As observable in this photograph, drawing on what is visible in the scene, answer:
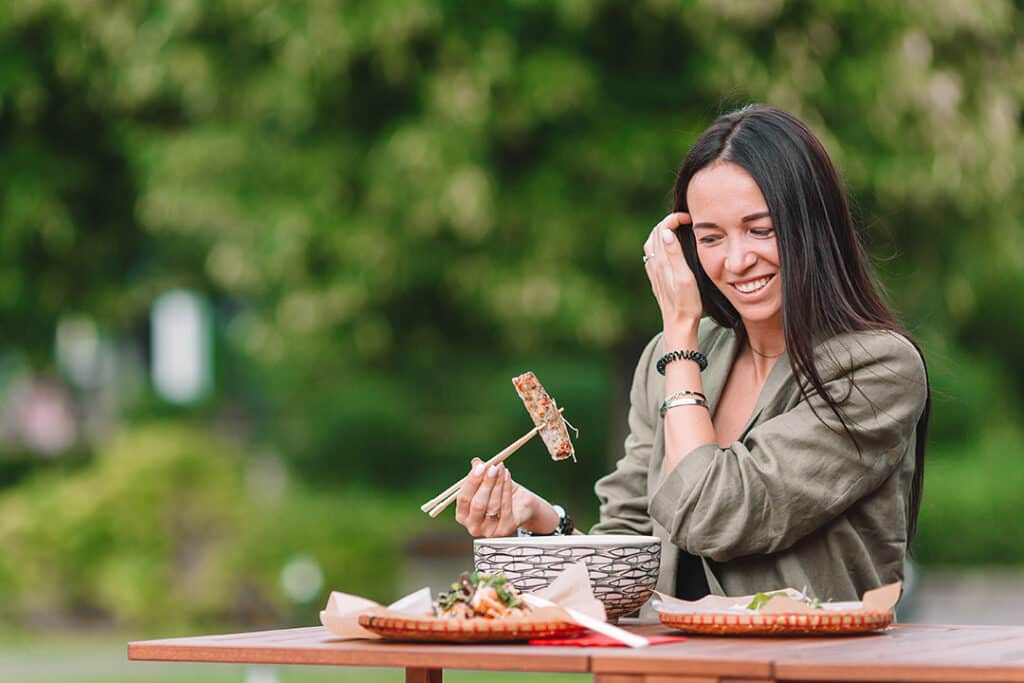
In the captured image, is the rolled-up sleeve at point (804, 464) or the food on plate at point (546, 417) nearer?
the rolled-up sleeve at point (804, 464)

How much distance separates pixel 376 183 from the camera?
8992 mm

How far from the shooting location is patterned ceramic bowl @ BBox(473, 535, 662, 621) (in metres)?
2.75

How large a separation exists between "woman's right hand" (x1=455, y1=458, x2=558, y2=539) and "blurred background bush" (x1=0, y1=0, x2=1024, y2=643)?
440cm

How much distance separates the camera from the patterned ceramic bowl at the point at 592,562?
2750mm

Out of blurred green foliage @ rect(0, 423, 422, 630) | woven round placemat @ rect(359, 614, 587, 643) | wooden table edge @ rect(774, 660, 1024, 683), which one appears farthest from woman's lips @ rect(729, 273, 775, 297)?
blurred green foliage @ rect(0, 423, 422, 630)

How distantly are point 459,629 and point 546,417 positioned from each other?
704 mm

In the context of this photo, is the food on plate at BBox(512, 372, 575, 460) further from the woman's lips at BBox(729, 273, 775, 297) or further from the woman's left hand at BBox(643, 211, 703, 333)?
the woman's lips at BBox(729, 273, 775, 297)

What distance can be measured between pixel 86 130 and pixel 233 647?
8.99m

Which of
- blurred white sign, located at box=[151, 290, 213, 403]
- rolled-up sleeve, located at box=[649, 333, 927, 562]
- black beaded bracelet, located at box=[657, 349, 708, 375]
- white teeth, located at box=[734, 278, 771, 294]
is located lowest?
rolled-up sleeve, located at box=[649, 333, 927, 562]

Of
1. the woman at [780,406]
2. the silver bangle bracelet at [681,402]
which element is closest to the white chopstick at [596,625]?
the woman at [780,406]

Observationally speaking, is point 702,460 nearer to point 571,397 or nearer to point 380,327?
point 380,327

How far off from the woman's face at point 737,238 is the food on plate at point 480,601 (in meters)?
0.72

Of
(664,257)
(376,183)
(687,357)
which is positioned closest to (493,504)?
(687,357)

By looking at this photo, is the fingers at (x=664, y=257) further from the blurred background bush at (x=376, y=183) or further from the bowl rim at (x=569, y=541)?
the blurred background bush at (x=376, y=183)
